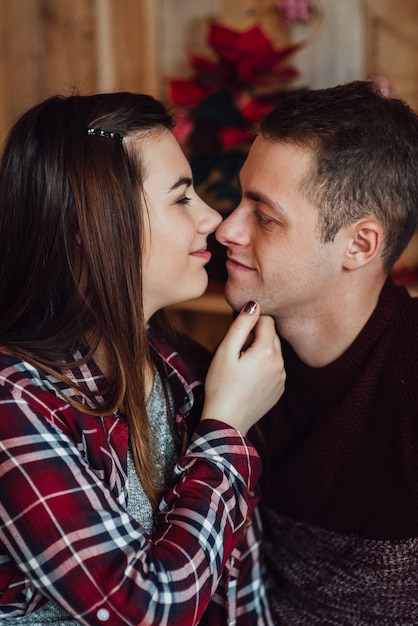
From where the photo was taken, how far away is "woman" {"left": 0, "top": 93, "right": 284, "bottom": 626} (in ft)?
3.33

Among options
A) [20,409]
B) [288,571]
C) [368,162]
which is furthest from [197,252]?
[288,571]

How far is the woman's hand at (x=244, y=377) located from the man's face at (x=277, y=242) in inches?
3.5

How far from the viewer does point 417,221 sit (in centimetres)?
153

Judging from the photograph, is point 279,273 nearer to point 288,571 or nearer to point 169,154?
point 169,154

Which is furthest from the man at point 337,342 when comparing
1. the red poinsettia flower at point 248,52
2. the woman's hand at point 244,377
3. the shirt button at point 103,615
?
the red poinsettia flower at point 248,52

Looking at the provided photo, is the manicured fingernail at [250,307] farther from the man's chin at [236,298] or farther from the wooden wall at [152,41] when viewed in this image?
the wooden wall at [152,41]

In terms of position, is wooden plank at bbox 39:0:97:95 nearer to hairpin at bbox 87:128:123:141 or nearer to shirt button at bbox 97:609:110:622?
hairpin at bbox 87:128:123:141

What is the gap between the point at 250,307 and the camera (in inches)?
54.9

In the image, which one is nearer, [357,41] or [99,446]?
[99,446]

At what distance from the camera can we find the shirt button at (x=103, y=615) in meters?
1.00

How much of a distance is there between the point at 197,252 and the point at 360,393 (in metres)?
0.38

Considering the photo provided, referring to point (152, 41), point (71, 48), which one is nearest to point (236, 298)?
point (152, 41)

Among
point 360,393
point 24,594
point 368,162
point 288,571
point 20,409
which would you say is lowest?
point 288,571

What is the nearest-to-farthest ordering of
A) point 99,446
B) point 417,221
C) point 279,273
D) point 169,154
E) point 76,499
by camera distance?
1. point 76,499
2. point 99,446
3. point 169,154
4. point 279,273
5. point 417,221
